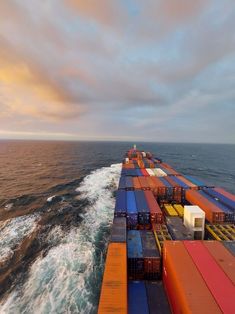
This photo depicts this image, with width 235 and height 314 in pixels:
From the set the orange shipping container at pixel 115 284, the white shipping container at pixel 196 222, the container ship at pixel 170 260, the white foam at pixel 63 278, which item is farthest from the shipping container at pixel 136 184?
the orange shipping container at pixel 115 284

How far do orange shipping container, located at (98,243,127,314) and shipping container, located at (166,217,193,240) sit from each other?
7586 millimetres

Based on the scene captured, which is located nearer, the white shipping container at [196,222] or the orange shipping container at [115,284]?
the orange shipping container at [115,284]

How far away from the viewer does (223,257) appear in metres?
15.9

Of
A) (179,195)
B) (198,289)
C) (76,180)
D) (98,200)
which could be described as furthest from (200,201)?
(76,180)

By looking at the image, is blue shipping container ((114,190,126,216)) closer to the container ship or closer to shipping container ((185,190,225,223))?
the container ship

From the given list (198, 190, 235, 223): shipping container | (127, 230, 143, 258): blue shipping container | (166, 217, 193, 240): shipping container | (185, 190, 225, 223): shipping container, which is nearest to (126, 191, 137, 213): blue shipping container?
(127, 230, 143, 258): blue shipping container

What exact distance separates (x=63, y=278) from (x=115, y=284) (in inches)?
446

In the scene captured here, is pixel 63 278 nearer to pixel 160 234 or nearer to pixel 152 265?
pixel 152 265

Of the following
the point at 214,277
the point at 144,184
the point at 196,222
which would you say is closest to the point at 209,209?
the point at 196,222

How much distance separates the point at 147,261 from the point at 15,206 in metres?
38.1

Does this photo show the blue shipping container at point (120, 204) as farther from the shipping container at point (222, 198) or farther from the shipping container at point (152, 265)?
the shipping container at point (222, 198)

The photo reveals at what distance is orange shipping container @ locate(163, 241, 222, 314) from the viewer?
11453 mm

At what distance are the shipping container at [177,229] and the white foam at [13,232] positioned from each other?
24.1m

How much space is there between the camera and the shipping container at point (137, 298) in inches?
571
